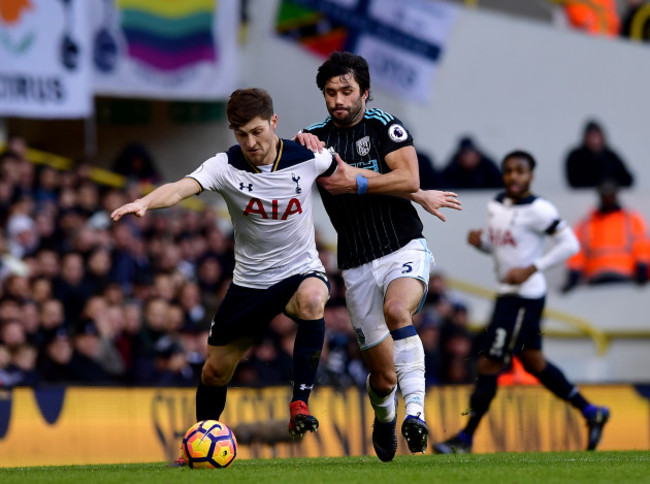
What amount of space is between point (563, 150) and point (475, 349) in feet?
18.5

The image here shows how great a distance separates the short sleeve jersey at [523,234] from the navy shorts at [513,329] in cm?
11

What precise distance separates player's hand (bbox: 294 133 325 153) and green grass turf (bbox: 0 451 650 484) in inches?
80.2

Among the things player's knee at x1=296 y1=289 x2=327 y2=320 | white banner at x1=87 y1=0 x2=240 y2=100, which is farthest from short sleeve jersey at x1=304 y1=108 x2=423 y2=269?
white banner at x1=87 y1=0 x2=240 y2=100

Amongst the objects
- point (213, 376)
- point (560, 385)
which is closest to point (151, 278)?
point (560, 385)

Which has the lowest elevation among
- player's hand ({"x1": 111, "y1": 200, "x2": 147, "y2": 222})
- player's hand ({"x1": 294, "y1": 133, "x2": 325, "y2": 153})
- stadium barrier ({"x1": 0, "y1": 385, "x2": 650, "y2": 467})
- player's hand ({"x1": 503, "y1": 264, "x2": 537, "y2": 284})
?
stadium barrier ({"x1": 0, "y1": 385, "x2": 650, "y2": 467})

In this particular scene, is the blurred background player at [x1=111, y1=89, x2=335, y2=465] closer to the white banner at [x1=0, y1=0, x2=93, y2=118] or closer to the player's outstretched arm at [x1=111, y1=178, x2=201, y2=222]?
the player's outstretched arm at [x1=111, y1=178, x2=201, y2=222]

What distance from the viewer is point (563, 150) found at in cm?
2020

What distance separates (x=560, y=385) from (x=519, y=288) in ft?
3.07

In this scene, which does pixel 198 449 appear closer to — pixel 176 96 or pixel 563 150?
pixel 176 96

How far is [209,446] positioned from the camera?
8.08 metres

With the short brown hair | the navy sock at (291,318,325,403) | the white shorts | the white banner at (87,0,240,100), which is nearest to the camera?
the short brown hair

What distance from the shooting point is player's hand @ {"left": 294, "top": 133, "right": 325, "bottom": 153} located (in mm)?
8359

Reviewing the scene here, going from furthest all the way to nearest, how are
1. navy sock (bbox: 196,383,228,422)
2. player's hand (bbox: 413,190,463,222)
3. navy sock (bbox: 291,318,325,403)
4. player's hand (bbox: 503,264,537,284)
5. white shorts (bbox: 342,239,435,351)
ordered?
player's hand (bbox: 503,264,537,284)
navy sock (bbox: 196,383,228,422)
white shorts (bbox: 342,239,435,351)
player's hand (bbox: 413,190,463,222)
navy sock (bbox: 291,318,325,403)

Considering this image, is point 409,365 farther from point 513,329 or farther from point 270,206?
point 513,329
